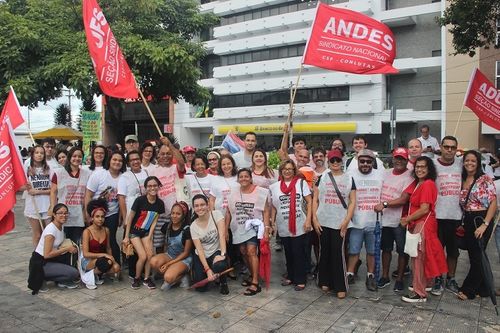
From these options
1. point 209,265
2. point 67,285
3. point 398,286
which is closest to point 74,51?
point 67,285

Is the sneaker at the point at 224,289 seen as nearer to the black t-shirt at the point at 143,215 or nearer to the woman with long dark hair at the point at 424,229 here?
the black t-shirt at the point at 143,215

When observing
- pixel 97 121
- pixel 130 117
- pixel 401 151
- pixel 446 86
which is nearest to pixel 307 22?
pixel 446 86

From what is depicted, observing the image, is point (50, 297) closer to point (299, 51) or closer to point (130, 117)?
point (299, 51)

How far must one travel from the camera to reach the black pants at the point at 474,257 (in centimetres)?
467

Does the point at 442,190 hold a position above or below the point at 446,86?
below

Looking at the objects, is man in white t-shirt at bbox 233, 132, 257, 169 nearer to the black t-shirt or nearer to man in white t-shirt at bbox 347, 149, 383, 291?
the black t-shirt

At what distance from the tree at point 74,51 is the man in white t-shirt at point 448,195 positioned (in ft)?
31.9

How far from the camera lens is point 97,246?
5281 mm

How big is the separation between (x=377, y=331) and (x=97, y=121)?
480 inches

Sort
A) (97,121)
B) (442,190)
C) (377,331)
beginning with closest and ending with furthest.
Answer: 1. (377,331)
2. (442,190)
3. (97,121)

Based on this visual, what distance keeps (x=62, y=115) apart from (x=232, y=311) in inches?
1387

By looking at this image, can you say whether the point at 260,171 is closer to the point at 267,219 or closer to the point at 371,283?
the point at 267,219

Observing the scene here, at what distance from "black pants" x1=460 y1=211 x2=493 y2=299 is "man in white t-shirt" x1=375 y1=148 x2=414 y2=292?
668mm

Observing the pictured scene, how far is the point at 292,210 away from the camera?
5.07 meters
